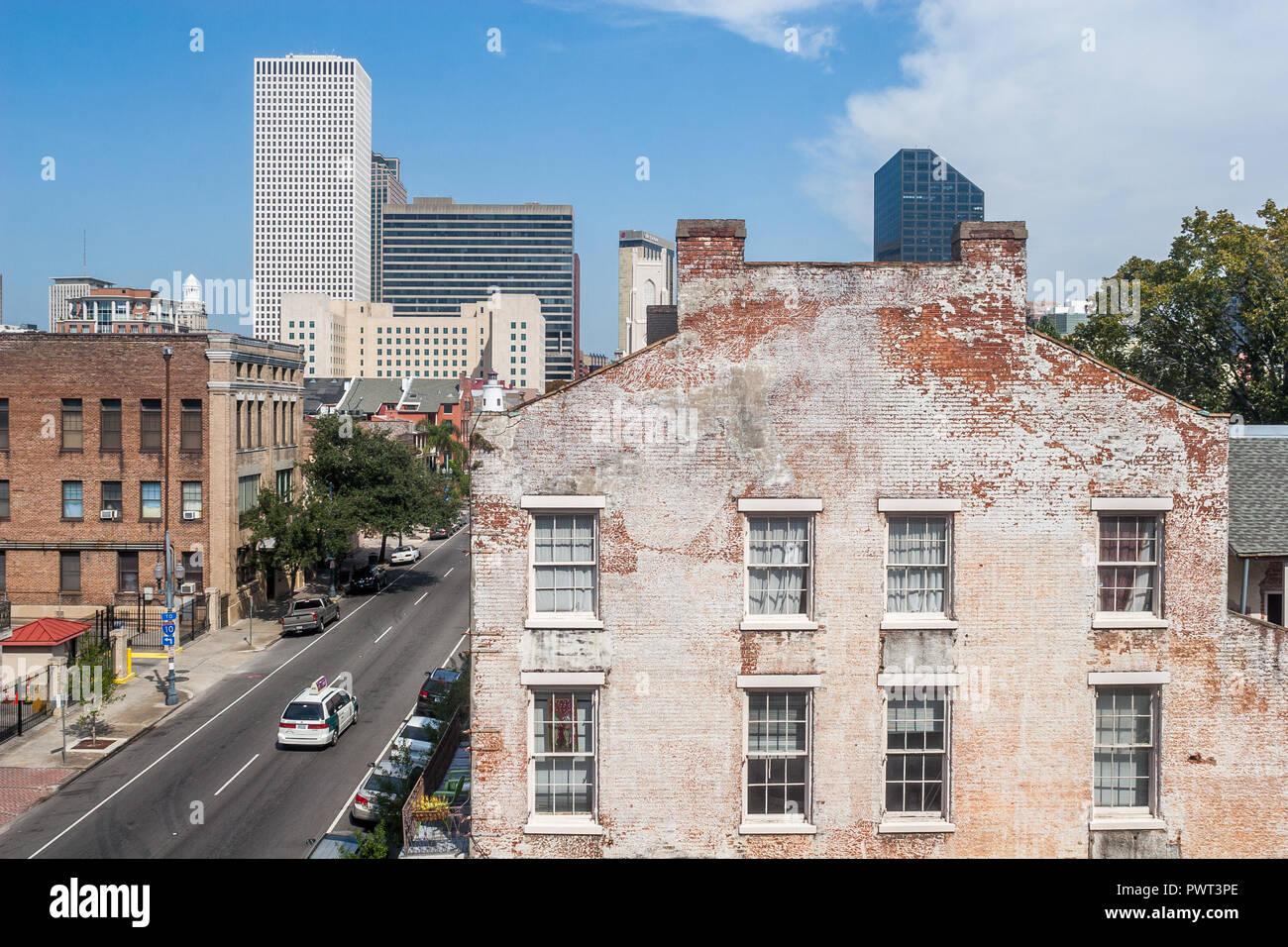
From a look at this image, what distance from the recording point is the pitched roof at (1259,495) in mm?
17188

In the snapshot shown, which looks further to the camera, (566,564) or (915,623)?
(566,564)

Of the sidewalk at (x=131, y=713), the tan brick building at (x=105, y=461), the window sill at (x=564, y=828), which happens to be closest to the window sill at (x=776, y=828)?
the window sill at (x=564, y=828)

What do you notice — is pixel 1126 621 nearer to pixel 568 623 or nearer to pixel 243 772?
pixel 568 623

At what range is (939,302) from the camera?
14.8 meters

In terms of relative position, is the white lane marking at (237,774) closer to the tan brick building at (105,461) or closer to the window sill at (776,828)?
the tan brick building at (105,461)

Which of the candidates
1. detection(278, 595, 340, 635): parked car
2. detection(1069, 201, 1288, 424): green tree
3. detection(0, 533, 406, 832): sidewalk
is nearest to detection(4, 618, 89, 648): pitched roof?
detection(0, 533, 406, 832): sidewalk

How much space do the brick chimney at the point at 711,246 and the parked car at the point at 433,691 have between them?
22290 millimetres

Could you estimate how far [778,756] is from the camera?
14648mm

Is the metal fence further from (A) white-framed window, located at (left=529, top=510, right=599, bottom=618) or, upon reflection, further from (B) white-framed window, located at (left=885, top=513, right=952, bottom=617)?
(B) white-framed window, located at (left=885, top=513, right=952, bottom=617)

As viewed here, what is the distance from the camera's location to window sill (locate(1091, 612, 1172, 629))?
14.8 m

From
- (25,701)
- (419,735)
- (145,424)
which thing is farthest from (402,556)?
(419,735)

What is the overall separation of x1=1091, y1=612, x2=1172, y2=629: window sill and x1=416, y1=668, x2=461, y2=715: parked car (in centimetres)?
2330

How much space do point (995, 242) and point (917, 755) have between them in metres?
7.82
